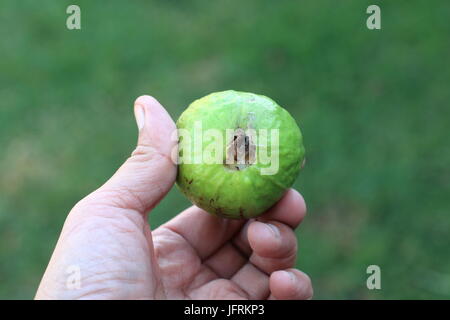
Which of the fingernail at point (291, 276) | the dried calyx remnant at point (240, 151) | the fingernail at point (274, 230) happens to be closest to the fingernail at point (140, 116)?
the dried calyx remnant at point (240, 151)

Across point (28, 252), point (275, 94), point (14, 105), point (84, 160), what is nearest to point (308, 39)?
point (275, 94)

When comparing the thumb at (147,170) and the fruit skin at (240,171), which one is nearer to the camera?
the fruit skin at (240,171)

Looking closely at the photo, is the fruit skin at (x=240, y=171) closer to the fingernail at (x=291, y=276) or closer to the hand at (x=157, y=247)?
the hand at (x=157, y=247)

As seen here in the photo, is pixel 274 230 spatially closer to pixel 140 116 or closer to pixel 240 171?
pixel 240 171

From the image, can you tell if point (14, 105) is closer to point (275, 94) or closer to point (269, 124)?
point (275, 94)

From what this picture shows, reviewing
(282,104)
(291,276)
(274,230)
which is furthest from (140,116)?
(282,104)

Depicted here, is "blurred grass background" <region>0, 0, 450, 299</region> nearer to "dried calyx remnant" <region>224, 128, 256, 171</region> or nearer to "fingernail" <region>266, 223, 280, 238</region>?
"fingernail" <region>266, 223, 280, 238</region>

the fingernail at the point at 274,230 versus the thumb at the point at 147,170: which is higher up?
the thumb at the point at 147,170
